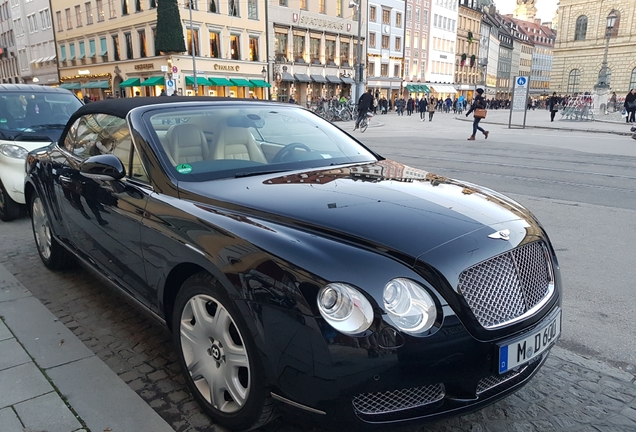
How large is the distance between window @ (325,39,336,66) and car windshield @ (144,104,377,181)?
51.1 m

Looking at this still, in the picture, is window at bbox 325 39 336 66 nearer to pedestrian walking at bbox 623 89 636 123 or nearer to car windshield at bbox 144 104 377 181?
pedestrian walking at bbox 623 89 636 123

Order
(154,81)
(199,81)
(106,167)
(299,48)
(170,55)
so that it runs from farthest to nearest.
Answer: (299,48) < (199,81) < (154,81) < (170,55) < (106,167)

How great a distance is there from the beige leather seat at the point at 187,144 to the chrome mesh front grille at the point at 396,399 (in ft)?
5.86

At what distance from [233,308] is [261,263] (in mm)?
269

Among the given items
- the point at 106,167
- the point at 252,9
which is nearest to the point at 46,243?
the point at 106,167

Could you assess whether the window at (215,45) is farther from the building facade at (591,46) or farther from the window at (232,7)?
the building facade at (591,46)

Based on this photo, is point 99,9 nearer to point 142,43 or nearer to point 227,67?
point 142,43

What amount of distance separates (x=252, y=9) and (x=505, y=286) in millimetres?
47543

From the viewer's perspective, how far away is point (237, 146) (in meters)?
3.33

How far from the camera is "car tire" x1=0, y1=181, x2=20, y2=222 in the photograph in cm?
656

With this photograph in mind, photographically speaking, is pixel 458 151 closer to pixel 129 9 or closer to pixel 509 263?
pixel 509 263

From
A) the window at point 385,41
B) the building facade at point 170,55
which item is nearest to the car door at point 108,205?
the building facade at point 170,55

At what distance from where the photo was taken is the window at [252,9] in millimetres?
44825

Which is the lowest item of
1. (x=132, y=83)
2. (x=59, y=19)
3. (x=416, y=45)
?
(x=132, y=83)
